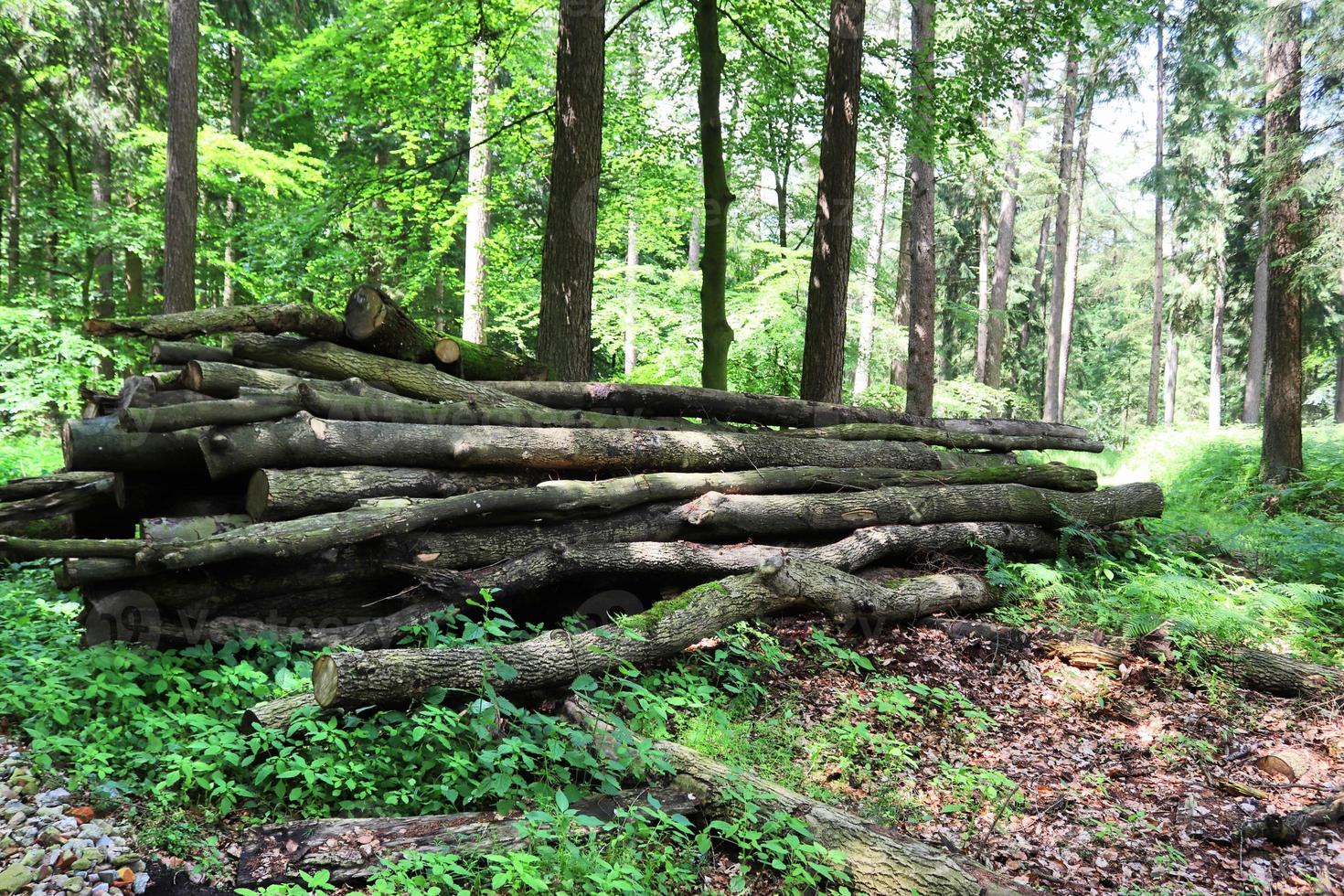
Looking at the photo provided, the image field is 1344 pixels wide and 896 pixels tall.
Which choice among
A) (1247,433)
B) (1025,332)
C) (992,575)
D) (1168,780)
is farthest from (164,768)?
(1025,332)

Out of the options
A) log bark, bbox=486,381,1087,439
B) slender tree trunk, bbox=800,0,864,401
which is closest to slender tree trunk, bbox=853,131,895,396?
slender tree trunk, bbox=800,0,864,401

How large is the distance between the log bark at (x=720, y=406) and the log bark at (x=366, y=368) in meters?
0.36

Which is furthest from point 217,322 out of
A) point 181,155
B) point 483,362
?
point 181,155

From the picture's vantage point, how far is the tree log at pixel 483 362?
21.9ft

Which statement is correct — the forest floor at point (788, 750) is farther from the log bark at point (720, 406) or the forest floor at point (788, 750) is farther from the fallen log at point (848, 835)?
the log bark at point (720, 406)

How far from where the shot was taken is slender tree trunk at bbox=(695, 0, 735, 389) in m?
10.1

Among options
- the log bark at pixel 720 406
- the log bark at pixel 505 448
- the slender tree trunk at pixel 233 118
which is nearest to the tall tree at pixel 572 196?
the log bark at pixel 720 406

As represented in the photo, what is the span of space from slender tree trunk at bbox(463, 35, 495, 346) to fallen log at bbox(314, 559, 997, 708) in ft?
30.4

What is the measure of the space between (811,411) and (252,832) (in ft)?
21.6

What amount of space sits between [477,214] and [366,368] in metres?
9.21

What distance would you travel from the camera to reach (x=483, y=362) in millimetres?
6992

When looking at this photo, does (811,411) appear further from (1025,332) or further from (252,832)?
(1025,332)

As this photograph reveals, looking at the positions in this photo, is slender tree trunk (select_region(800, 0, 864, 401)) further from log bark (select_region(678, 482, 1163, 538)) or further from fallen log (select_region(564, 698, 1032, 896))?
fallen log (select_region(564, 698, 1032, 896))

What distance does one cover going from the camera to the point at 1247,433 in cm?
1869
